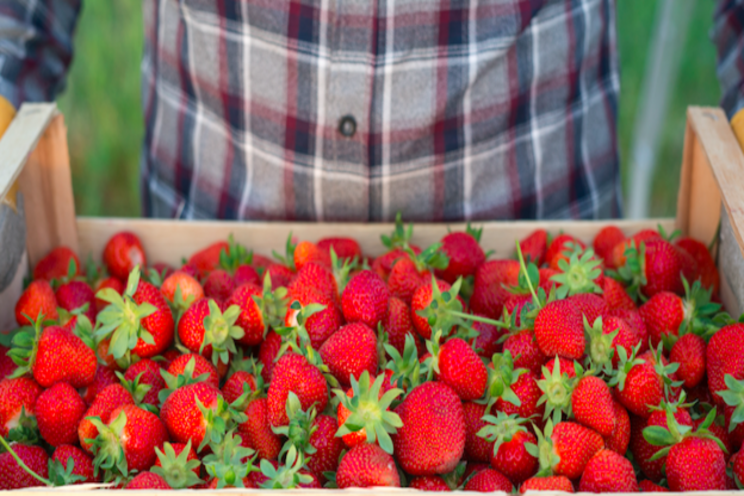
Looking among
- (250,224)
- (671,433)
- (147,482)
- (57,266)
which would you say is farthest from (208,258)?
(671,433)

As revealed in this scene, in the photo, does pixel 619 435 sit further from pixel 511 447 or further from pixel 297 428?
pixel 297 428

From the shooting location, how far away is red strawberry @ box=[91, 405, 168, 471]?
0.66 metres

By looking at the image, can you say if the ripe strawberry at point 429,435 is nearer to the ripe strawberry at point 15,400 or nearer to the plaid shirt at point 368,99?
the ripe strawberry at point 15,400

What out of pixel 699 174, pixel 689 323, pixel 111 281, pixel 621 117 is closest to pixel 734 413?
pixel 689 323

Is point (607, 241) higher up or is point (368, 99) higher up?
point (368, 99)

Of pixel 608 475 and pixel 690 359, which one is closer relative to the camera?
pixel 608 475

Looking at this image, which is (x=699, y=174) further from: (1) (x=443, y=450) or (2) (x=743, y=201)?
(1) (x=443, y=450)

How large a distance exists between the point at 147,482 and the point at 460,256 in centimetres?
49

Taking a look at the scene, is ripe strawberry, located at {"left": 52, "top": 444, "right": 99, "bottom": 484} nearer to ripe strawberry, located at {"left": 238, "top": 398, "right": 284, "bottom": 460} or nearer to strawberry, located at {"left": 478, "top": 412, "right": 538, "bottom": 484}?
ripe strawberry, located at {"left": 238, "top": 398, "right": 284, "bottom": 460}

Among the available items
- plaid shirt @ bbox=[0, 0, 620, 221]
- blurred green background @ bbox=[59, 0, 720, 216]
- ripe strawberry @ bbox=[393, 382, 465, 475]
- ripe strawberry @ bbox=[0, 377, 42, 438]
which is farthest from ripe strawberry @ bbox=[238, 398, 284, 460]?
blurred green background @ bbox=[59, 0, 720, 216]

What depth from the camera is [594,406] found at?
2.18ft

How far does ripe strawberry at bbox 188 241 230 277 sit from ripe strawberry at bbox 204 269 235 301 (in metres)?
0.07

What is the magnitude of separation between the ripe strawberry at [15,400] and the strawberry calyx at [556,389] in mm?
556

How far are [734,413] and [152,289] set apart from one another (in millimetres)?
659
